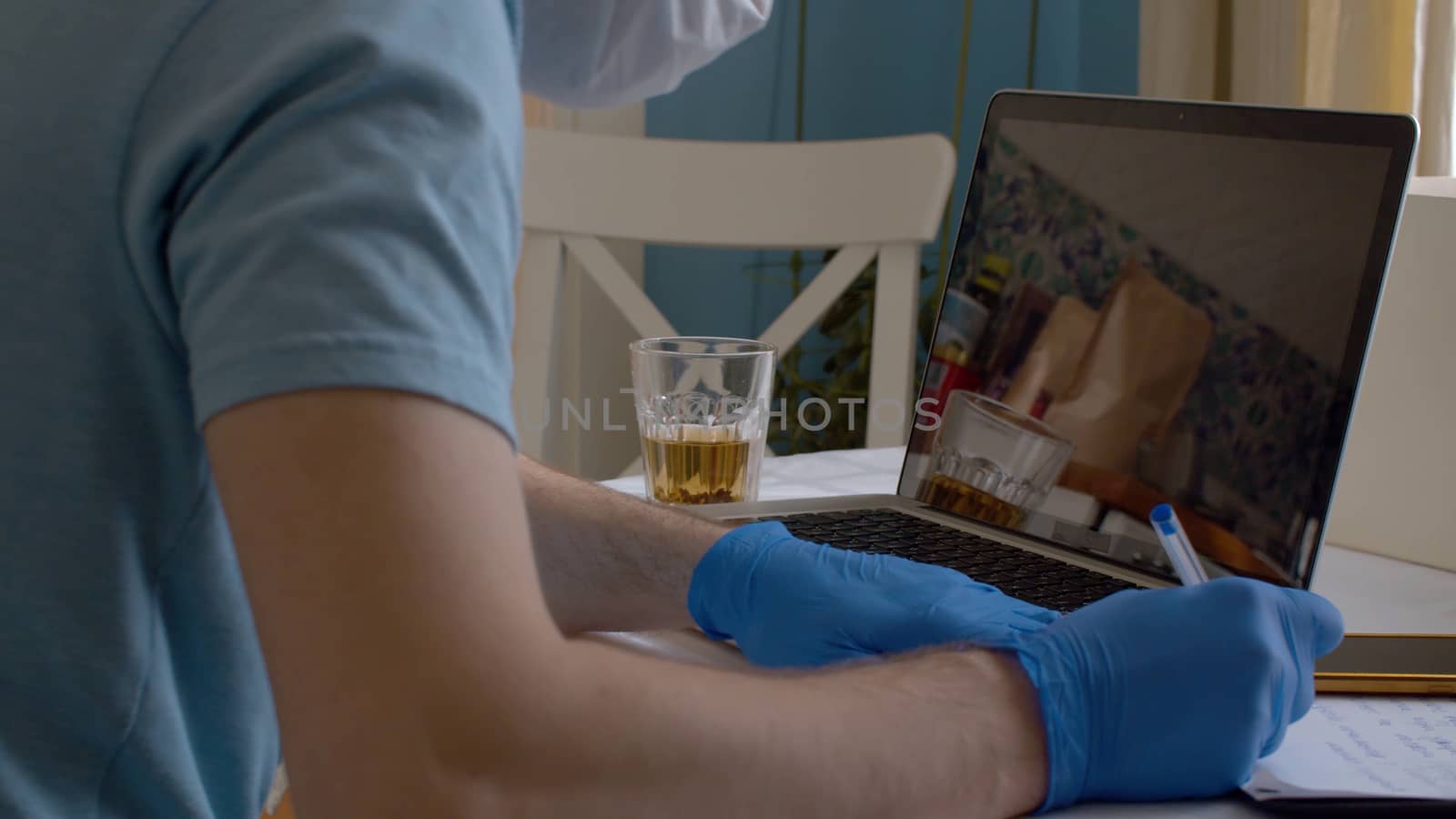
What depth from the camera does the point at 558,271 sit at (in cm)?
174

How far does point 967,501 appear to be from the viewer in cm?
92

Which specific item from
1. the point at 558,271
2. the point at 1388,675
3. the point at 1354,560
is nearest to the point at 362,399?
the point at 1388,675

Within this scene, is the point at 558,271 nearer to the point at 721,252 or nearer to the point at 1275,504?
the point at 721,252

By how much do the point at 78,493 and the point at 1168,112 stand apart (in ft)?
2.25

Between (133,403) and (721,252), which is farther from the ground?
(133,403)

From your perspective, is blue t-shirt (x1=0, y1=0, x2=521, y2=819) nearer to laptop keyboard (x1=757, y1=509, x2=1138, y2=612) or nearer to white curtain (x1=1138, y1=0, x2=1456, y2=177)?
laptop keyboard (x1=757, y1=509, x2=1138, y2=612)

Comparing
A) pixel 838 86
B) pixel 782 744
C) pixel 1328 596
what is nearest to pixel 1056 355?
pixel 1328 596

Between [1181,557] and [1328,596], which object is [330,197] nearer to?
[1181,557]

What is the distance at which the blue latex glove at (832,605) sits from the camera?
62cm

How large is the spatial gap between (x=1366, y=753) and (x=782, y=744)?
26cm

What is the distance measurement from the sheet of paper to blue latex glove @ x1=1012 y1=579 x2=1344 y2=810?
0.01m

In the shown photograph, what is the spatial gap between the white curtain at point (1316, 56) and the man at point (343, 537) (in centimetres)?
106

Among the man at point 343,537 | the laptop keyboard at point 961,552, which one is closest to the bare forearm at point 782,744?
the man at point 343,537

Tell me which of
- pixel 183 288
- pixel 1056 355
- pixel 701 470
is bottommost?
pixel 701 470
